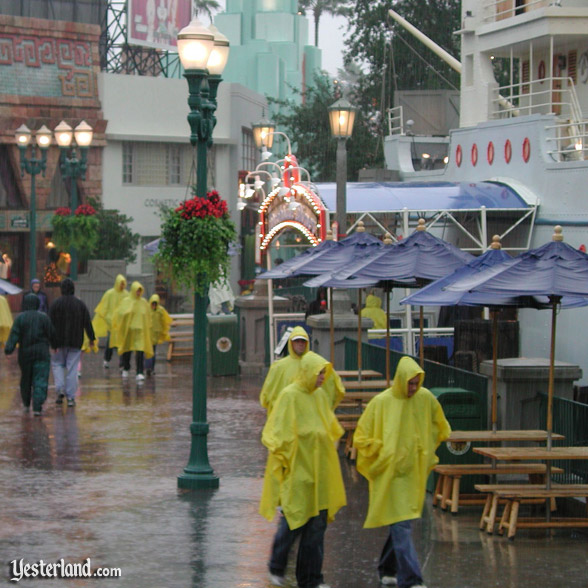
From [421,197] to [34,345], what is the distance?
11.5 metres

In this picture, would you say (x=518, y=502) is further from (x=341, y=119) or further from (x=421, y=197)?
(x=421, y=197)

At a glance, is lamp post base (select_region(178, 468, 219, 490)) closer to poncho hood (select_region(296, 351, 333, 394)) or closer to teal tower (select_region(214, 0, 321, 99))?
poncho hood (select_region(296, 351, 333, 394))

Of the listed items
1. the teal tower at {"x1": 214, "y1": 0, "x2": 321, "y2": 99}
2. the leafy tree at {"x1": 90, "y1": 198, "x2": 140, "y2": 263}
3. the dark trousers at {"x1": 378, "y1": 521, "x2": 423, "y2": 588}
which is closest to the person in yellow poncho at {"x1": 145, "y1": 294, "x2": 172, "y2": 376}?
the dark trousers at {"x1": 378, "y1": 521, "x2": 423, "y2": 588}

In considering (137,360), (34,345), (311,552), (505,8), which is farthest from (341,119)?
(505,8)

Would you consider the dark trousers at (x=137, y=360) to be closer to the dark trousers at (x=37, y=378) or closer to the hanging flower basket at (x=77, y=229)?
the dark trousers at (x=37, y=378)

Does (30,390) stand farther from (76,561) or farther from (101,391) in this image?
(76,561)

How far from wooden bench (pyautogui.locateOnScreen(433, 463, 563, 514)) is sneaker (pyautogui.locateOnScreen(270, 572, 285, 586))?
111 inches

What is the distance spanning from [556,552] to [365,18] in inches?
1686

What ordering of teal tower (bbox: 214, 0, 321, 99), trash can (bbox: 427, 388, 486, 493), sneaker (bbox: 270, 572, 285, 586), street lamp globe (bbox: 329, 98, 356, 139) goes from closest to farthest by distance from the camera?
sneaker (bbox: 270, 572, 285, 586), trash can (bbox: 427, 388, 486, 493), street lamp globe (bbox: 329, 98, 356, 139), teal tower (bbox: 214, 0, 321, 99)

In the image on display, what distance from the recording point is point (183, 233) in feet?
43.0

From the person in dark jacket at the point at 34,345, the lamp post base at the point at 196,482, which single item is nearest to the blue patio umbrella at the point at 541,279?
the lamp post base at the point at 196,482

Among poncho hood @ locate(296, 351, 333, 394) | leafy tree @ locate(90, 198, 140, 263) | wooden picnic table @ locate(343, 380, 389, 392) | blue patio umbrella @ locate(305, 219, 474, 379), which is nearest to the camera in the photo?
poncho hood @ locate(296, 351, 333, 394)

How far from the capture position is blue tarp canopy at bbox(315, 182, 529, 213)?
2642cm

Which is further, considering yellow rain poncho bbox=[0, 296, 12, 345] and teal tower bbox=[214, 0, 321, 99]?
teal tower bbox=[214, 0, 321, 99]
